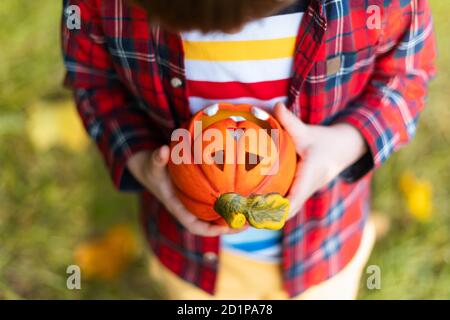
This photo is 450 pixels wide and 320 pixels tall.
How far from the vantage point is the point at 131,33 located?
73 cm

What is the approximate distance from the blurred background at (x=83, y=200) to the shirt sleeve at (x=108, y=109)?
42 centimetres

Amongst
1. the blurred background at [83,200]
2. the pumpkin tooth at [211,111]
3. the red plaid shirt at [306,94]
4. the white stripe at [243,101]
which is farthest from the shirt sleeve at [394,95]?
the blurred background at [83,200]

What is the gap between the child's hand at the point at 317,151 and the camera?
71 centimetres

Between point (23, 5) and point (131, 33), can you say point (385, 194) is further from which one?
point (23, 5)

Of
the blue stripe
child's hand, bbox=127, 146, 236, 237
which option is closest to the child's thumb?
child's hand, bbox=127, 146, 236, 237

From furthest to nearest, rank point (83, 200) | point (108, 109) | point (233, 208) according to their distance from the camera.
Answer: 1. point (83, 200)
2. point (108, 109)
3. point (233, 208)

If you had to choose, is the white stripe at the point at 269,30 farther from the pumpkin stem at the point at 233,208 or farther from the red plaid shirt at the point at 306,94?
the pumpkin stem at the point at 233,208

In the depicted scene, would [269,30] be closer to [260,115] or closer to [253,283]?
[260,115]

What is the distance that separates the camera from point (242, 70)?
71cm

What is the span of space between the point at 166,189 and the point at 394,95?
327 millimetres

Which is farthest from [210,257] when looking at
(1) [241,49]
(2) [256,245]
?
(1) [241,49]

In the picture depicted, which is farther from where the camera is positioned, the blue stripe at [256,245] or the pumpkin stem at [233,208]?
the blue stripe at [256,245]

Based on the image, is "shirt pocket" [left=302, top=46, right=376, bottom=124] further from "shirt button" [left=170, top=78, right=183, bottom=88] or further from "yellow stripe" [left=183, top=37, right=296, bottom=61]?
"shirt button" [left=170, top=78, right=183, bottom=88]
